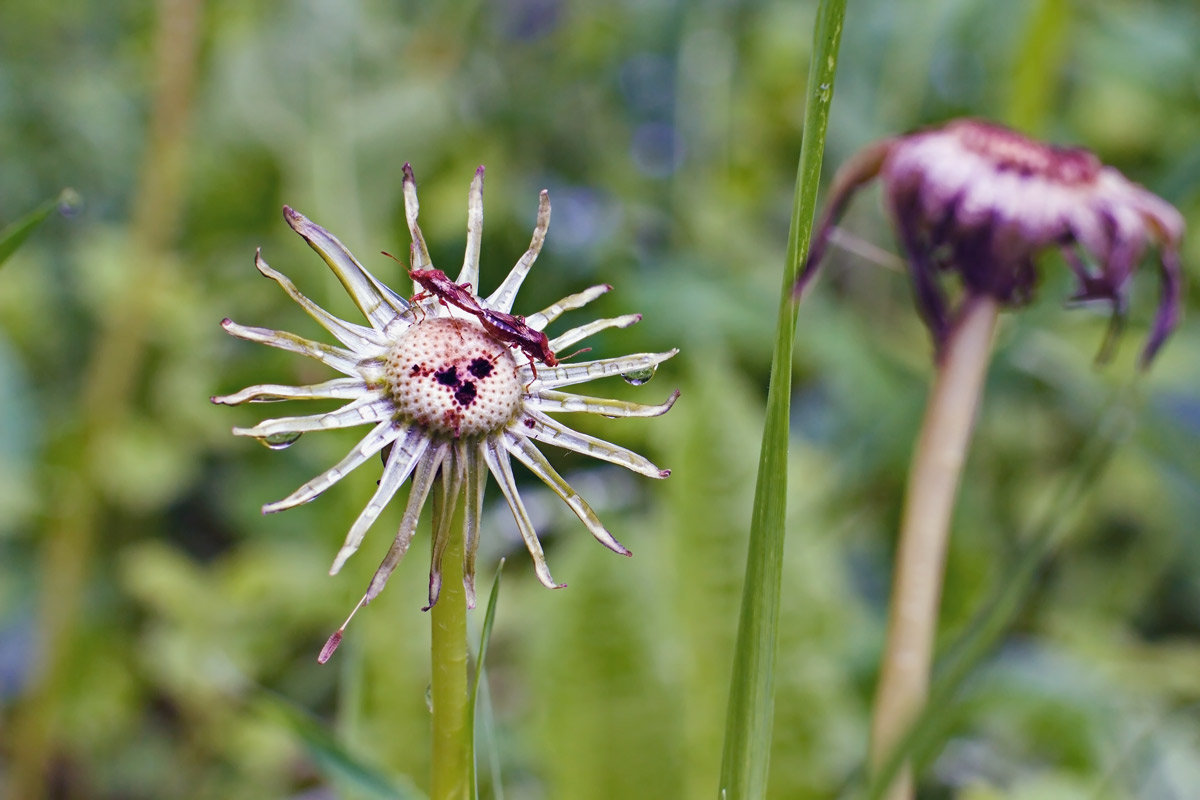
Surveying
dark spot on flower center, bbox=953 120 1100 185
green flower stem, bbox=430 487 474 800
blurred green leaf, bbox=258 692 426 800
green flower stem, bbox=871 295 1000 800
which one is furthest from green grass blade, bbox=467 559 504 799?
dark spot on flower center, bbox=953 120 1100 185

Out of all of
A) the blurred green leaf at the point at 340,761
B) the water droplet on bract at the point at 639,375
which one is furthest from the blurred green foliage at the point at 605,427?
the water droplet on bract at the point at 639,375

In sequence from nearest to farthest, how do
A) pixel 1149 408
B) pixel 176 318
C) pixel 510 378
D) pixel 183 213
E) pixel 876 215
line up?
pixel 510 378 < pixel 1149 408 < pixel 176 318 < pixel 183 213 < pixel 876 215

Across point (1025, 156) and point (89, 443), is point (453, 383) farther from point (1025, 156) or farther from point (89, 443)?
point (89, 443)

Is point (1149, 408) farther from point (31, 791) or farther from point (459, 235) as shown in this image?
point (31, 791)

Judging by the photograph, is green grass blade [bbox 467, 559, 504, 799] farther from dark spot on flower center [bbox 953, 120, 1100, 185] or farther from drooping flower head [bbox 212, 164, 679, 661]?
dark spot on flower center [bbox 953, 120, 1100, 185]

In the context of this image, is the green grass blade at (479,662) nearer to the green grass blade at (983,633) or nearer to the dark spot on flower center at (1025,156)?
the green grass blade at (983,633)

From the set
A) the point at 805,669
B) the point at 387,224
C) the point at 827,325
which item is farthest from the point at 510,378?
the point at 387,224

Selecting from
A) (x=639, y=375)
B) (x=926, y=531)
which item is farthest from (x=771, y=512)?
(x=926, y=531)
